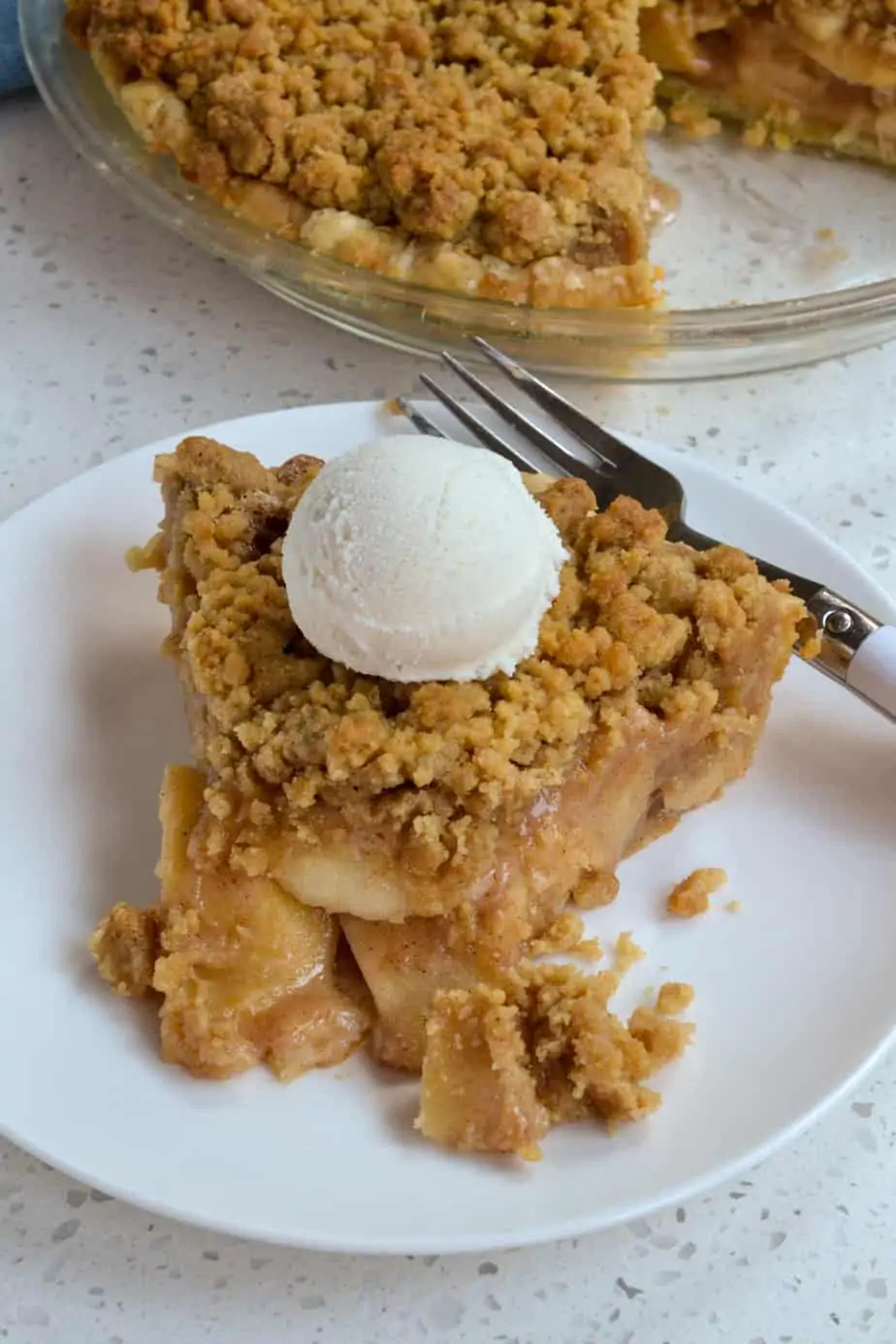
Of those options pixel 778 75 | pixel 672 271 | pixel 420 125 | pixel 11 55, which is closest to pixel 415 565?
pixel 420 125

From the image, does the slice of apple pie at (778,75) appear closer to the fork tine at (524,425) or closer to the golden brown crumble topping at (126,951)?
the fork tine at (524,425)

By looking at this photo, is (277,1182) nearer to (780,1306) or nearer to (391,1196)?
(391,1196)

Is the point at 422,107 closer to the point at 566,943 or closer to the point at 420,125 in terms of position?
the point at 420,125

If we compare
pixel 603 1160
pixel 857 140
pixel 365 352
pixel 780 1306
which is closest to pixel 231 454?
pixel 365 352

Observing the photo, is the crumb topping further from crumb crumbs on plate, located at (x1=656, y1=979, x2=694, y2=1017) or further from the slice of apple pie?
crumb crumbs on plate, located at (x1=656, y1=979, x2=694, y2=1017)

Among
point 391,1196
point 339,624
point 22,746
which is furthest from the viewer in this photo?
point 22,746
